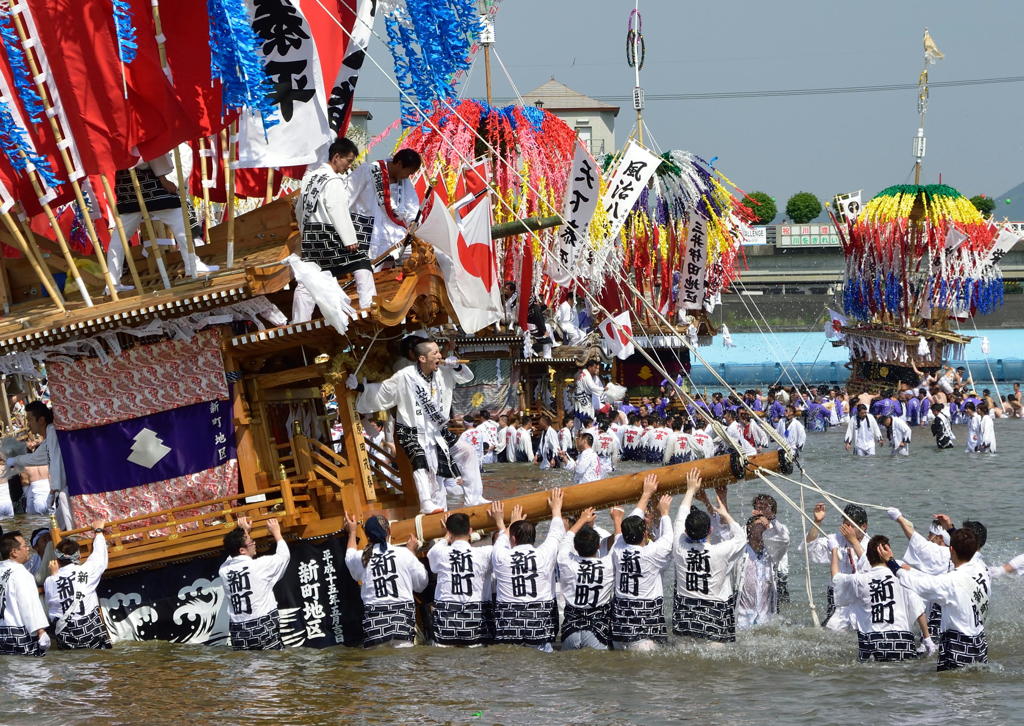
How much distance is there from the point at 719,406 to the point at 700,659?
1909cm

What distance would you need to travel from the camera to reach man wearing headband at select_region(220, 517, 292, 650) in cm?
1005

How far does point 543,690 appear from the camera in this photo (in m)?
9.01

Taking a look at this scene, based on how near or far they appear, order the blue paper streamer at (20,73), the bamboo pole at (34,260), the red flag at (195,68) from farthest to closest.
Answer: the bamboo pole at (34,260), the blue paper streamer at (20,73), the red flag at (195,68)

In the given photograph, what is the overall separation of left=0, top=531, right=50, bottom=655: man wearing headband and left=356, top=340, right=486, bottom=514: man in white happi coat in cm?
306

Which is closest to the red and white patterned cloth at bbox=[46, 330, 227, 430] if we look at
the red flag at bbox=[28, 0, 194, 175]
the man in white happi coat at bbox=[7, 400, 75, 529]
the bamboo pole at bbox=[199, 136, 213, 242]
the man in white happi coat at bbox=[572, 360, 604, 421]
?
the man in white happi coat at bbox=[7, 400, 75, 529]

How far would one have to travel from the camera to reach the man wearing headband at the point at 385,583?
1002 centimetres

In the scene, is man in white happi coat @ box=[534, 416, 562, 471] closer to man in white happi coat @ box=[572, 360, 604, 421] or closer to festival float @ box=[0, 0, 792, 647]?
man in white happi coat @ box=[572, 360, 604, 421]

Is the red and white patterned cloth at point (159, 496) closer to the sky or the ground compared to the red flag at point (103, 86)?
closer to the ground

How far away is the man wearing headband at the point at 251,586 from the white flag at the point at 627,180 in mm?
13125

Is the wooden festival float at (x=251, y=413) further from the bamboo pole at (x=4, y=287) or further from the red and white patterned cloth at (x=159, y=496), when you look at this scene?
the bamboo pole at (x=4, y=287)

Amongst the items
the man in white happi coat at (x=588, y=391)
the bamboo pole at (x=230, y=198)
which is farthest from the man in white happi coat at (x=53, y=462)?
the man in white happi coat at (x=588, y=391)

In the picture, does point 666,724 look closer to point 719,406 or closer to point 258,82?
point 258,82

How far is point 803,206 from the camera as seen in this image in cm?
6450

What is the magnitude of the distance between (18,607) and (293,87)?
4947 mm
